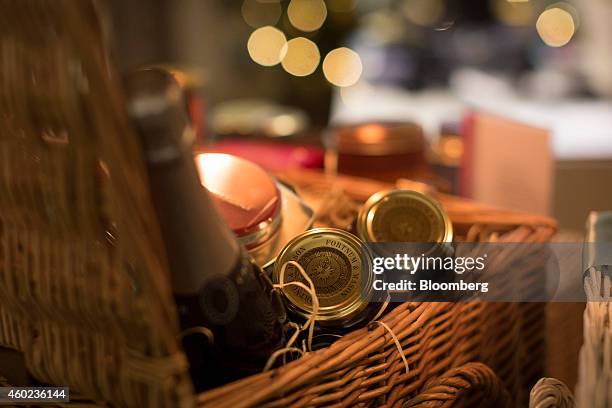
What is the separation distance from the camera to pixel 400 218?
0.61 m

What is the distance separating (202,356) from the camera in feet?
1.52

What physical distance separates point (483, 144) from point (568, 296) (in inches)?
11.9

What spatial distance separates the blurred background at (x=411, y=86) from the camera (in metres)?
0.87

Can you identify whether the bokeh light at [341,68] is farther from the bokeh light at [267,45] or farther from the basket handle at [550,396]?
the basket handle at [550,396]

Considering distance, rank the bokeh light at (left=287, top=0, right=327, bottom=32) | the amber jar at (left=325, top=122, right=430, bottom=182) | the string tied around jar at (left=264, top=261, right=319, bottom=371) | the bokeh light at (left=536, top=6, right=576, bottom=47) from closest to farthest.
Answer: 1. the string tied around jar at (left=264, top=261, right=319, bottom=371)
2. the amber jar at (left=325, top=122, right=430, bottom=182)
3. the bokeh light at (left=536, top=6, right=576, bottom=47)
4. the bokeh light at (left=287, top=0, right=327, bottom=32)

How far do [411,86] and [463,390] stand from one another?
1.59 meters

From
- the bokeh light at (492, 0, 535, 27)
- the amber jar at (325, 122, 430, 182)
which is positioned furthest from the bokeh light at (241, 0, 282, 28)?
the amber jar at (325, 122, 430, 182)

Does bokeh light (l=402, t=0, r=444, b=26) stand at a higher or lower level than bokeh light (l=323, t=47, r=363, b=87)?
higher

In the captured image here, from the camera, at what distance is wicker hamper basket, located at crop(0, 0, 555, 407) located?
0.34m

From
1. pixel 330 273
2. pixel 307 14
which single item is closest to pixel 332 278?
pixel 330 273

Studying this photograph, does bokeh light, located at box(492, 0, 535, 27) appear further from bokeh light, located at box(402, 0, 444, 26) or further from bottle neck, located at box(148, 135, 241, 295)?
bottle neck, located at box(148, 135, 241, 295)

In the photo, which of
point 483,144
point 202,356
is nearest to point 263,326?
point 202,356

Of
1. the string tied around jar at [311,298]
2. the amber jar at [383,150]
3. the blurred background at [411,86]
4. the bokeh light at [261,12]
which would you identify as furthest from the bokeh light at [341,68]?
the string tied around jar at [311,298]

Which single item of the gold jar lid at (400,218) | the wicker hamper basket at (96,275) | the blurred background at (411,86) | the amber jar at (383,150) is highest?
the blurred background at (411,86)
